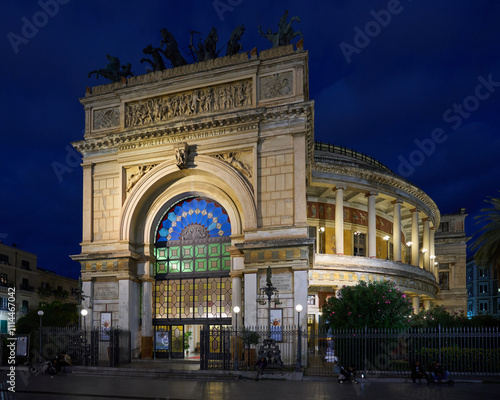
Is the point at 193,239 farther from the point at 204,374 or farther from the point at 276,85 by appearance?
the point at 276,85

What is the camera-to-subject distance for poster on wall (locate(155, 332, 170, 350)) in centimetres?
3097

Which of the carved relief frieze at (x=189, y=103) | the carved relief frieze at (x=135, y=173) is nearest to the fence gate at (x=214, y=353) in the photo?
the carved relief frieze at (x=135, y=173)

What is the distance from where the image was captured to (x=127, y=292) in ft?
99.6

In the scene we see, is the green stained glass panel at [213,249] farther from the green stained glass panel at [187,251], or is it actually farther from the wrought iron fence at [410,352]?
the wrought iron fence at [410,352]

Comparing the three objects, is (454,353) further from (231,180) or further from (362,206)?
(362,206)

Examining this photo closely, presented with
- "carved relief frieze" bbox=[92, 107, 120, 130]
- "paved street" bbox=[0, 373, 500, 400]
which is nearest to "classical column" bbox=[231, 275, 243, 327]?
"paved street" bbox=[0, 373, 500, 400]

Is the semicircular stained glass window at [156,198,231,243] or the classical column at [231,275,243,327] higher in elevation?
the semicircular stained glass window at [156,198,231,243]


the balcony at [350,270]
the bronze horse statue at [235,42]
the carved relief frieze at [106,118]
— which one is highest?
the bronze horse statue at [235,42]

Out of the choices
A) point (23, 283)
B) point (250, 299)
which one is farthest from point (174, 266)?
point (23, 283)

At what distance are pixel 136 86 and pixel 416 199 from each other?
2755 centimetres

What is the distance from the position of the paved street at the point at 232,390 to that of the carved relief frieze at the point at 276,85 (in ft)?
51.0

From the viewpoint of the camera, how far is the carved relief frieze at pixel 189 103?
99.0ft

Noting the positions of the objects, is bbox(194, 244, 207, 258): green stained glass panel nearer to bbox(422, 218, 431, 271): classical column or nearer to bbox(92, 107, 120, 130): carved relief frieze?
bbox(92, 107, 120, 130): carved relief frieze

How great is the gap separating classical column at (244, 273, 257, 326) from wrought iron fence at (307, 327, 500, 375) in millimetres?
3771
